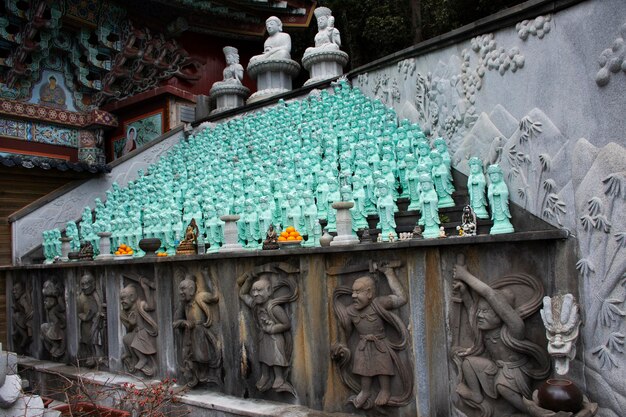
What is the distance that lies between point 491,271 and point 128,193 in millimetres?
8309

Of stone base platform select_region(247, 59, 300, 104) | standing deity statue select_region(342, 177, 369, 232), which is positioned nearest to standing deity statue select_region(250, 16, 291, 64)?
stone base platform select_region(247, 59, 300, 104)

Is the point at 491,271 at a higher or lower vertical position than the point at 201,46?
lower

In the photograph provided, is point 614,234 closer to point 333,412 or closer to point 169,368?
point 333,412

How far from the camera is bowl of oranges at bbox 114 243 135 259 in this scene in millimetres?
7498

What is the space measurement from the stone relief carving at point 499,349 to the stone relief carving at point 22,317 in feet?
24.5

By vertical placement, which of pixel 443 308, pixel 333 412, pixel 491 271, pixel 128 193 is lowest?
pixel 333 412

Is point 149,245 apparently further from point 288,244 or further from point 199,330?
point 288,244

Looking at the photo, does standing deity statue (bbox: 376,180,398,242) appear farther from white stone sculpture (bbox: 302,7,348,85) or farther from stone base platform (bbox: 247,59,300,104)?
stone base platform (bbox: 247,59,300,104)

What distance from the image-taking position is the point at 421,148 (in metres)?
6.59

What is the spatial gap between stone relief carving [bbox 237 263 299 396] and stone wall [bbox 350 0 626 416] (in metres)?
2.37

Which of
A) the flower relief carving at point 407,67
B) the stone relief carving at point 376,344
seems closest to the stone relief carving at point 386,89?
the flower relief carving at point 407,67

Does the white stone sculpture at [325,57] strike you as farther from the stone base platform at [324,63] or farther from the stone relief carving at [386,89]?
the stone relief carving at [386,89]

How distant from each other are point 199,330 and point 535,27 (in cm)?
470

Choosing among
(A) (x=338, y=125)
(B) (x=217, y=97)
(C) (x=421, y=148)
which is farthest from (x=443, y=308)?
(B) (x=217, y=97)
